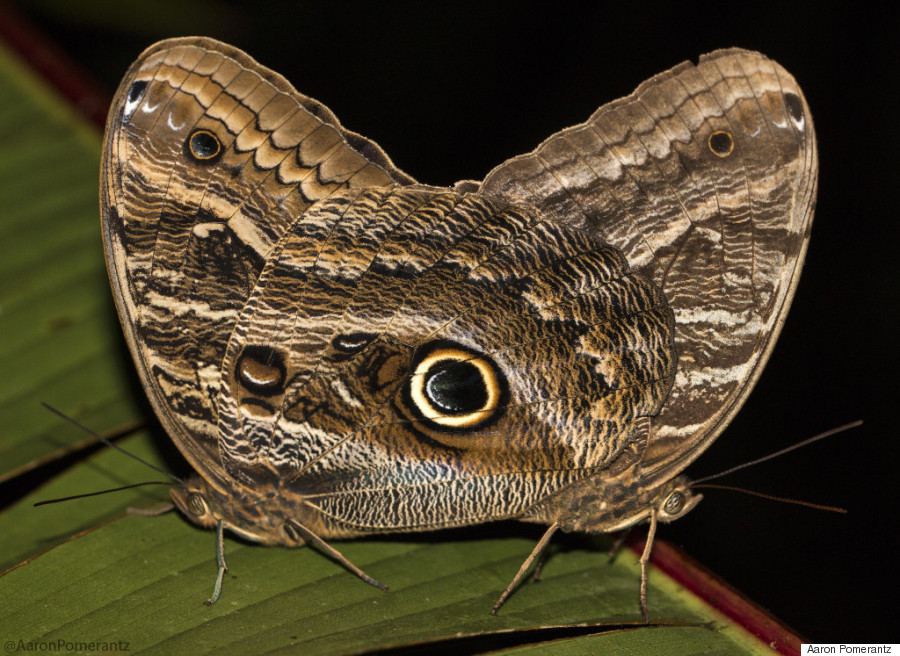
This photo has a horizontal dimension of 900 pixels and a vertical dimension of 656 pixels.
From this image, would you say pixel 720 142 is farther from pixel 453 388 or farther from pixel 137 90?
pixel 137 90

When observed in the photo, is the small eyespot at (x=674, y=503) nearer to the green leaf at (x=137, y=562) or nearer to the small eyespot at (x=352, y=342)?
the green leaf at (x=137, y=562)

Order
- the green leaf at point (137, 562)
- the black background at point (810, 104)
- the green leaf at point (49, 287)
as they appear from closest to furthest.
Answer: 1. the green leaf at point (137, 562)
2. the green leaf at point (49, 287)
3. the black background at point (810, 104)

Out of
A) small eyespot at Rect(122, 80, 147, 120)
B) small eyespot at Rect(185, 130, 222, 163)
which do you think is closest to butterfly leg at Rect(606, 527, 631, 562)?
small eyespot at Rect(185, 130, 222, 163)

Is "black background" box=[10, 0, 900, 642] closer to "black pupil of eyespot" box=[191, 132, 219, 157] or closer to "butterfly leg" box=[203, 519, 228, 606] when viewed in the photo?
"butterfly leg" box=[203, 519, 228, 606]

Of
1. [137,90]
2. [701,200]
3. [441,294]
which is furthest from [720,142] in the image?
[137,90]

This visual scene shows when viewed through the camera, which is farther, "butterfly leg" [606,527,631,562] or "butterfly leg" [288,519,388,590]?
"butterfly leg" [606,527,631,562]

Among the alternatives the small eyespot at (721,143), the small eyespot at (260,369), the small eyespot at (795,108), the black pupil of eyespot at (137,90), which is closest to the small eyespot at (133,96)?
the black pupil of eyespot at (137,90)
